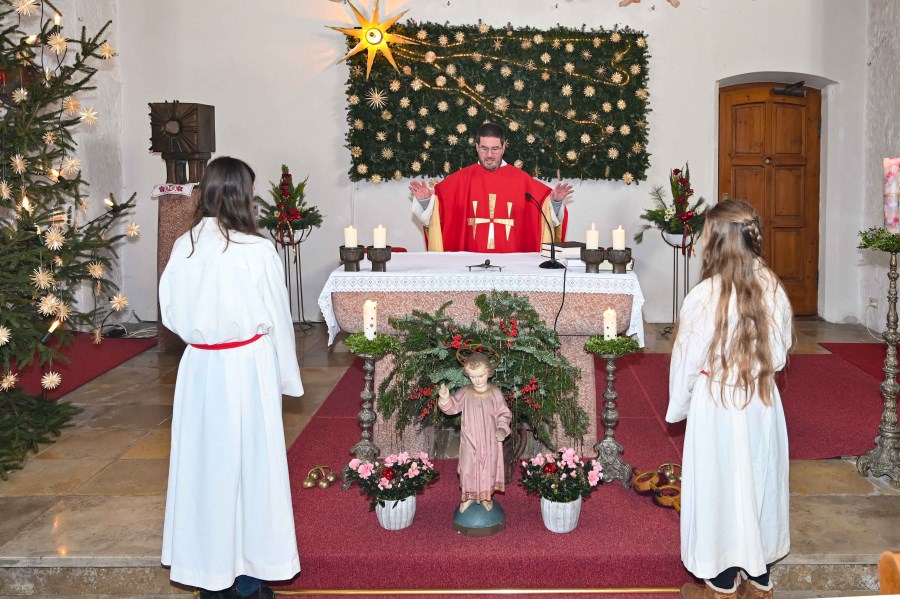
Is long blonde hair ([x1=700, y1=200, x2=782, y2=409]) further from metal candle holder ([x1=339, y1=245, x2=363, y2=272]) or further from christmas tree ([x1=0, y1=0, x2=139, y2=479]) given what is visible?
christmas tree ([x1=0, y1=0, x2=139, y2=479])

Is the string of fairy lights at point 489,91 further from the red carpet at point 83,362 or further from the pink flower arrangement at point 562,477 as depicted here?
the pink flower arrangement at point 562,477

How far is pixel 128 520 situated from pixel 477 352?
206 centimetres

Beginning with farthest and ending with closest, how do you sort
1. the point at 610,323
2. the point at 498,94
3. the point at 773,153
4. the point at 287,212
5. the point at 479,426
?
the point at 773,153 → the point at 498,94 → the point at 287,212 → the point at 610,323 → the point at 479,426

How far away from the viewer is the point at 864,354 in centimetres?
843

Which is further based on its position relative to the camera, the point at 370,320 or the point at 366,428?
the point at 366,428

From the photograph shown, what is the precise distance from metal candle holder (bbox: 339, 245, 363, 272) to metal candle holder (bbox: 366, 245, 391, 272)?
0.25 feet

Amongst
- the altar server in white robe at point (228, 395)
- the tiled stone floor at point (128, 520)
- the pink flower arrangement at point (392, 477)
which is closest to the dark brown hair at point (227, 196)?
the altar server in white robe at point (228, 395)

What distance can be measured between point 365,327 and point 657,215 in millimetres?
5346

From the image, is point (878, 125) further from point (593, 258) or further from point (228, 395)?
point (228, 395)

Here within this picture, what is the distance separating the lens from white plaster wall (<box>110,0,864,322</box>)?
9.80 m

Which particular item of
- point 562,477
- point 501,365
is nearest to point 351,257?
point 501,365

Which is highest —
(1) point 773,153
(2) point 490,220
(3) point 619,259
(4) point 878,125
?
(4) point 878,125

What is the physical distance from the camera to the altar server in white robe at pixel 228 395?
11.9 ft

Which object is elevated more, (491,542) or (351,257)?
(351,257)
